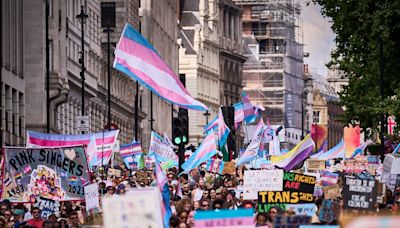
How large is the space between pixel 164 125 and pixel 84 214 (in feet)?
358

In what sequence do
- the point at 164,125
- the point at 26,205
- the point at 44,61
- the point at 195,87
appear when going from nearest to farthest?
the point at 26,205 → the point at 44,61 → the point at 164,125 → the point at 195,87

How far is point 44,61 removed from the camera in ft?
237

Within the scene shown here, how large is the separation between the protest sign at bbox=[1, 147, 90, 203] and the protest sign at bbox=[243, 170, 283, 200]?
3.31m

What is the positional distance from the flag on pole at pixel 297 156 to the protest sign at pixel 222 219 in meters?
28.5

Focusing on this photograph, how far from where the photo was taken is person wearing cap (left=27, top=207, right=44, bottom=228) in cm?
2784

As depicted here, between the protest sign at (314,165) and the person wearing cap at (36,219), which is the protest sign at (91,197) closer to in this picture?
the person wearing cap at (36,219)

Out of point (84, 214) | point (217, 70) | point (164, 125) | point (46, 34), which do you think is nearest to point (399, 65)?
point (46, 34)

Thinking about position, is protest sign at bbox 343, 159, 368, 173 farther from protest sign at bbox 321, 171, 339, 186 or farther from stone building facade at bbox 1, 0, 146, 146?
protest sign at bbox 321, 171, 339, 186

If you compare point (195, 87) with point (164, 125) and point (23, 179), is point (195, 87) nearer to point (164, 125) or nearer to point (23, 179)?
point (164, 125)

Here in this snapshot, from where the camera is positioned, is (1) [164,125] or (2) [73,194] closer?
(2) [73,194]

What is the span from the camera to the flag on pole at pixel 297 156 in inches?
1921

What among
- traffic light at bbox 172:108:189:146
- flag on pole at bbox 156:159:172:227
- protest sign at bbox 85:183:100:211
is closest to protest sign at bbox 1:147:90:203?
protest sign at bbox 85:183:100:211

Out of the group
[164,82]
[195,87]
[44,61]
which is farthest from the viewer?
[195,87]

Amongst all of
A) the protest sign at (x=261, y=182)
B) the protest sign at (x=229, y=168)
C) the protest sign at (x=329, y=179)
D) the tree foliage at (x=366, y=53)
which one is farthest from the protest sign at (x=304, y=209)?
the tree foliage at (x=366, y=53)
